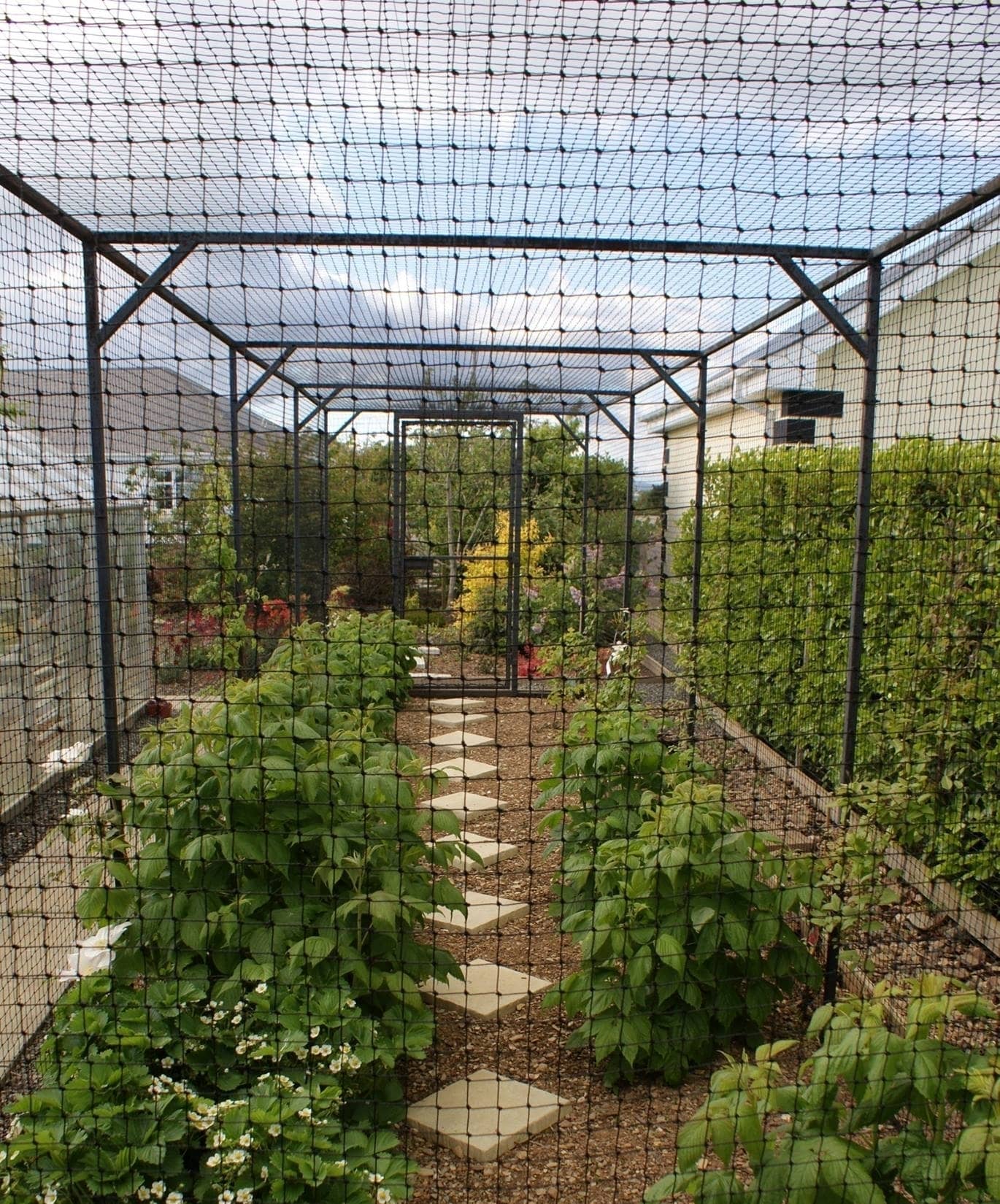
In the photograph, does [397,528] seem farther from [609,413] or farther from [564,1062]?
[564,1062]

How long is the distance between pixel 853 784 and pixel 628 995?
2.65 ft

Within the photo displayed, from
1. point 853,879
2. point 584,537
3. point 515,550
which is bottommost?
point 853,879

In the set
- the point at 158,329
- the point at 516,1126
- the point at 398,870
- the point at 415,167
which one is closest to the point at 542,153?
the point at 415,167

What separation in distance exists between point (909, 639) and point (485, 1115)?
2518 millimetres

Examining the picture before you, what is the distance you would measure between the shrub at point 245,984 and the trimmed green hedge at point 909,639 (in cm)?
97

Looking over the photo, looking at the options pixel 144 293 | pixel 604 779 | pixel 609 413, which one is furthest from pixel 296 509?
pixel 609 413

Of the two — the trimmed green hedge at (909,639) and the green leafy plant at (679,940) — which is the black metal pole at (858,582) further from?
the green leafy plant at (679,940)

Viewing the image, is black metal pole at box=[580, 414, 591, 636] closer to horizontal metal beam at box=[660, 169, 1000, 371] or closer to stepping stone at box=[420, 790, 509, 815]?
horizontal metal beam at box=[660, 169, 1000, 371]

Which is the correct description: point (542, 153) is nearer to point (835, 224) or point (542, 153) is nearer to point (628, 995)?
point (835, 224)

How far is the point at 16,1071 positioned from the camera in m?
2.65

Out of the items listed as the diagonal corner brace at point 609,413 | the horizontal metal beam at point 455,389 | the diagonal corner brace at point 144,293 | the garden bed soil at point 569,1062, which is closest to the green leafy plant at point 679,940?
the garden bed soil at point 569,1062

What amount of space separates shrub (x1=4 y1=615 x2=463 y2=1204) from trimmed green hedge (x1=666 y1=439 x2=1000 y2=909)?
97 centimetres

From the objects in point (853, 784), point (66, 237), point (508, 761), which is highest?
point (66, 237)

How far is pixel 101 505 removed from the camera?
8.15 feet
